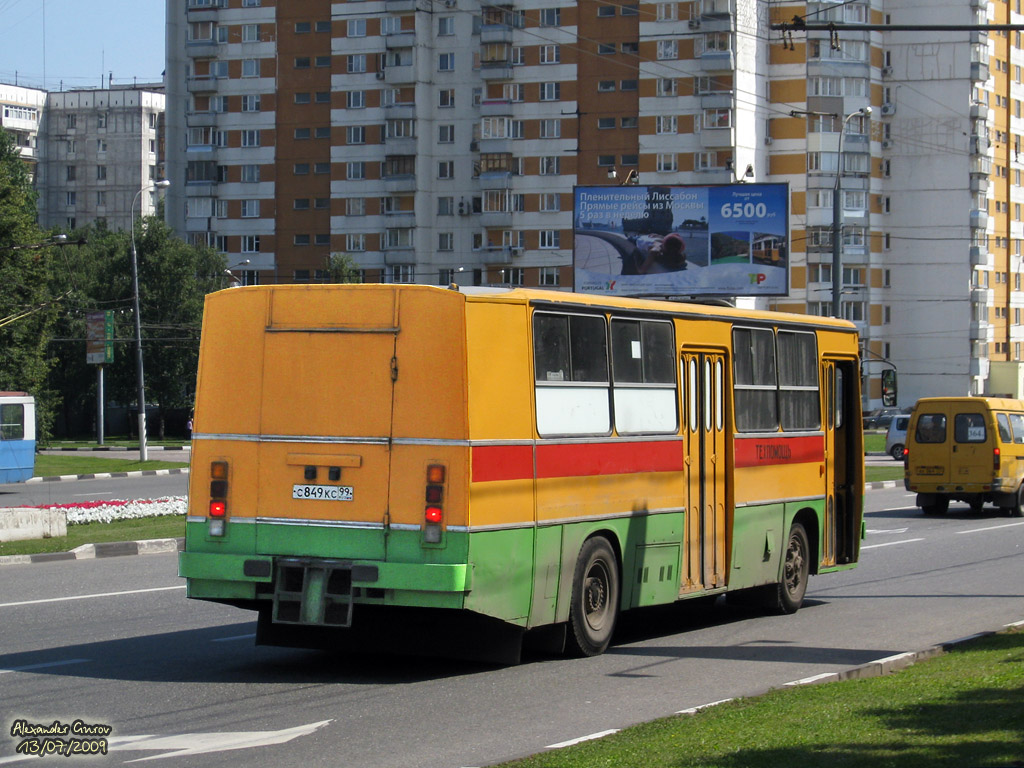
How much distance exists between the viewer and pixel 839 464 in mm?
16234

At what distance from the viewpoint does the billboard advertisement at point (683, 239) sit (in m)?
41.2

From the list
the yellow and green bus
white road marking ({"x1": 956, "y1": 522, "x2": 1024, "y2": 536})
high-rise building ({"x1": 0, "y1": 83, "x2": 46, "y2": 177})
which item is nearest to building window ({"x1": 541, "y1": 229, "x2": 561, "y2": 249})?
white road marking ({"x1": 956, "y1": 522, "x2": 1024, "y2": 536})

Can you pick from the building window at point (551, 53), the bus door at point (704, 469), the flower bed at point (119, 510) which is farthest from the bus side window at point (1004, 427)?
the building window at point (551, 53)

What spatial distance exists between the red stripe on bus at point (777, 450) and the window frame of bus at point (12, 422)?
101 ft

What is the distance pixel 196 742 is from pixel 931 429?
81.7 ft

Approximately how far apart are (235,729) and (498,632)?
113 inches

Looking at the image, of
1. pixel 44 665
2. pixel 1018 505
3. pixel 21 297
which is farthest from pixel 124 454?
pixel 44 665

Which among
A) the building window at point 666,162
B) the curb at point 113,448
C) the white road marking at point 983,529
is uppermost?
the building window at point 666,162

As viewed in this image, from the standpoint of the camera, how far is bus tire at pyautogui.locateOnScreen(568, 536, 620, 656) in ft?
36.7

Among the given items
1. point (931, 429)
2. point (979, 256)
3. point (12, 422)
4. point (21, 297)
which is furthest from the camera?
point (979, 256)

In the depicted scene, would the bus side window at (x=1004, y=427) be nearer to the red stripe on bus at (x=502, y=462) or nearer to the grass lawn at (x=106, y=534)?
the grass lawn at (x=106, y=534)

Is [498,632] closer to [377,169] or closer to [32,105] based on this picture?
[377,169]

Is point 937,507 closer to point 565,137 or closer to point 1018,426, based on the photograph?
point 1018,426

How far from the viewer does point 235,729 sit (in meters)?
8.25
